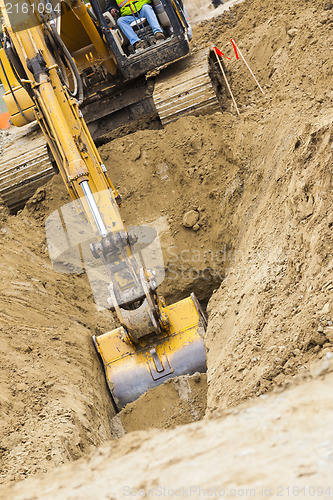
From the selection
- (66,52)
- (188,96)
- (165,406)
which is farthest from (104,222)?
(188,96)

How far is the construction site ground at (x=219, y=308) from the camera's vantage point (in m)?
2.04

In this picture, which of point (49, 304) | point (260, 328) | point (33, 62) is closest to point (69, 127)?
point (33, 62)

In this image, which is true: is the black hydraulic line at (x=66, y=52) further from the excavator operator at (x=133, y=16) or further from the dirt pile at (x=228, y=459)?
the dirt pile at (x=228, y=459)

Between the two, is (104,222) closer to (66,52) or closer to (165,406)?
(165,406)

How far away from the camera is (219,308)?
5.02 metres

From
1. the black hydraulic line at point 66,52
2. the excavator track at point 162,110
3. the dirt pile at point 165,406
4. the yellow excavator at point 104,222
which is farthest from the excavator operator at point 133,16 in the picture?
the dirt pile at point 165,406

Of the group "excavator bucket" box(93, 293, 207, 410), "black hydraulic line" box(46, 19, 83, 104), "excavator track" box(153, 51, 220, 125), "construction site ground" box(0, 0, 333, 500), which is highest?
"black hydraulic line" box(46, 19, 83, 104)

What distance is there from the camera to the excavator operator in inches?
295

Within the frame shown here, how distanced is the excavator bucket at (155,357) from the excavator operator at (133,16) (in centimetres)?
446

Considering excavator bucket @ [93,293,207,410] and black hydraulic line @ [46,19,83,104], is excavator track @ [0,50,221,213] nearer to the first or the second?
black hydraulic line @ [46,19,83,104]

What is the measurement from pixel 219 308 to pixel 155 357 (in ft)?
2.74

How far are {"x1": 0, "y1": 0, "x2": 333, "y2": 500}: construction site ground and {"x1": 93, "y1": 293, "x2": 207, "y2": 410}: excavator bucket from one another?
7.1 inches

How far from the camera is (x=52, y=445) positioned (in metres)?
3.72

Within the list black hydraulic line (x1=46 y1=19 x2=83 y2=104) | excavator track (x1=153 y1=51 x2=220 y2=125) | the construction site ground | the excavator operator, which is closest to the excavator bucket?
the construction site ground
